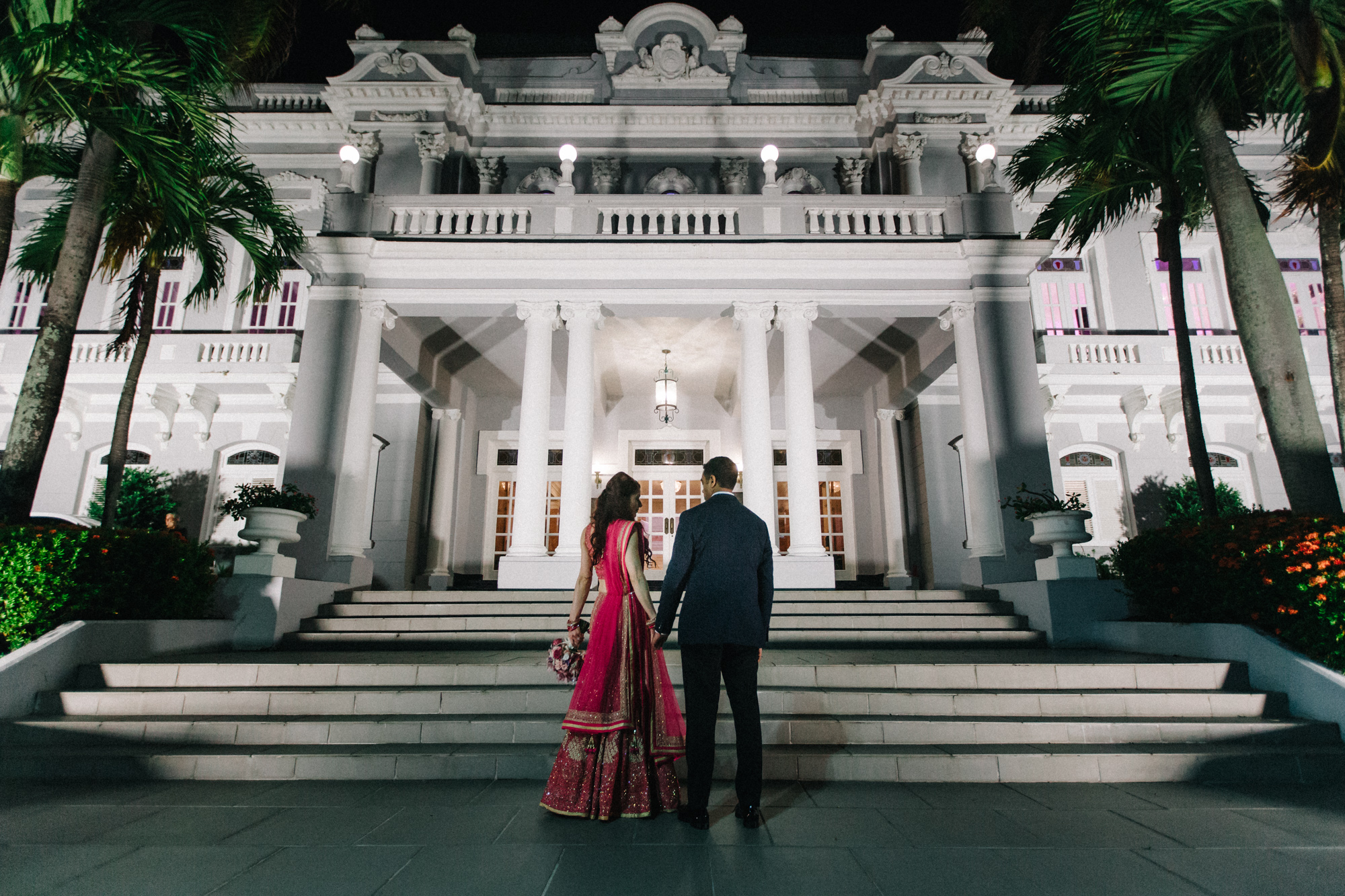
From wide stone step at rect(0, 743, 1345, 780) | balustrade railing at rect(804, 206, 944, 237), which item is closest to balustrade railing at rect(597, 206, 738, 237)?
balustrade railing at rect(804, 206, 944, 237)

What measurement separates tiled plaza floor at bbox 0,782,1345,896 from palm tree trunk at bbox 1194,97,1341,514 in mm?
3120

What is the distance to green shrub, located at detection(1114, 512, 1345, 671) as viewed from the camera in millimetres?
4848

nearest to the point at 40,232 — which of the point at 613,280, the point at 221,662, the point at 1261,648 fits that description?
the point at 221,662

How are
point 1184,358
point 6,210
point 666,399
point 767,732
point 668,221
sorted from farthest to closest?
1. point 666,399
2. point 668,221
3. point 1184,358
4. point 6,210
5. point 767,732

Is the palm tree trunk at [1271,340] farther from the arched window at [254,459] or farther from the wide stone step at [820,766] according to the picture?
the arched window at [254,459]

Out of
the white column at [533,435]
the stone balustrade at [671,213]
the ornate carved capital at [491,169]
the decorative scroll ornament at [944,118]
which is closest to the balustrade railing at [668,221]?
the stone balustrade at [671,213]

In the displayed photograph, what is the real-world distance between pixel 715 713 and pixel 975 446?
7.85 m

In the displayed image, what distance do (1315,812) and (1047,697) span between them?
61.2 inches

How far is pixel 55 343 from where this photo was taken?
250 inches

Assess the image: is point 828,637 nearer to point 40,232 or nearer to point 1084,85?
point 1084,85

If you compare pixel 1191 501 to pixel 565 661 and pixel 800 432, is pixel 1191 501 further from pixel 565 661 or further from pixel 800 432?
pixel 565 661

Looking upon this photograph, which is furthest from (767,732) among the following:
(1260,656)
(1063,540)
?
(1063,540)

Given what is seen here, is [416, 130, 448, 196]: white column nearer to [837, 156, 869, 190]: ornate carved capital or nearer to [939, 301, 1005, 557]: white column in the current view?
[837, 156, 869, 190]: ornate carved capital

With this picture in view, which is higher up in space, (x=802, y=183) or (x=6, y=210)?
(x=802, y=183)
